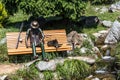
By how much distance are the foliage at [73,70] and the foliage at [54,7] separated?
277 centimetres

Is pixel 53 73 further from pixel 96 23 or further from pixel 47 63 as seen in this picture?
pixel 96 23

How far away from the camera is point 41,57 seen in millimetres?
15203

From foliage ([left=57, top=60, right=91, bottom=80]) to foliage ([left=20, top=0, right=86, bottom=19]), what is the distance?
9.09ft

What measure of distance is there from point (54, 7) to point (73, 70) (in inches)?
134

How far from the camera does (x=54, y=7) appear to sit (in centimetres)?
1667

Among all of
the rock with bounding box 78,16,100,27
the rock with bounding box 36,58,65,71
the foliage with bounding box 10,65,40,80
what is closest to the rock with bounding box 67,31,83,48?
the rock with bounding box 36,58,65,71

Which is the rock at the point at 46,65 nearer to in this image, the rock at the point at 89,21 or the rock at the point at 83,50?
the rock at the point at 83,50

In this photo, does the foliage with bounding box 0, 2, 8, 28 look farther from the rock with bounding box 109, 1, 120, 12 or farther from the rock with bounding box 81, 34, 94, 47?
the rock with bounding box 109, 1, 120, 12

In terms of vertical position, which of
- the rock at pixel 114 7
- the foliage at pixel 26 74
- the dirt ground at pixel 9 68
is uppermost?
the rock at pixel 114 7

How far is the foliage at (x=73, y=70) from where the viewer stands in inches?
563

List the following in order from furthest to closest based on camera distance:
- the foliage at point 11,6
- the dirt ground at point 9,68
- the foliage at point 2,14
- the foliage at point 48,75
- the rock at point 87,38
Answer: the foliage at point 2,14, the foliage at point 11,6, the rock at point 87,38, the dirt ground at point 9,68, the foliage at point 48,75

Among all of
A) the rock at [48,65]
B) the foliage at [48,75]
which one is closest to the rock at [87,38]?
the rock at [48,65]

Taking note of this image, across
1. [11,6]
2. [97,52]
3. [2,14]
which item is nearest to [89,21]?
[97,52]

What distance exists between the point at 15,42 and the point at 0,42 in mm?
1050
